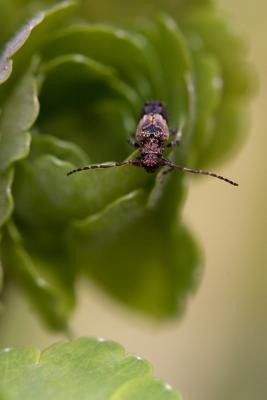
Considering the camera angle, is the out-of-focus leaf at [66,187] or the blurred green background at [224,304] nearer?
the out-of-focus leaf at [66,187]

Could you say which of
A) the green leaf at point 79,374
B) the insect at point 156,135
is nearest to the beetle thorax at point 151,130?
the insect at point 156,135

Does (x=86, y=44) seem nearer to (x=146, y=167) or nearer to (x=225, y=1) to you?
(x=146, y=167)

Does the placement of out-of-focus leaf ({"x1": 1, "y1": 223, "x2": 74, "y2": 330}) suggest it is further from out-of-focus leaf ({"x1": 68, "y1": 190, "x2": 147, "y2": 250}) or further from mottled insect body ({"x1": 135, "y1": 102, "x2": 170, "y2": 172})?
mottled insect body ({"x1": 135, "y1": 102, "x2": 170, "y2": 172})

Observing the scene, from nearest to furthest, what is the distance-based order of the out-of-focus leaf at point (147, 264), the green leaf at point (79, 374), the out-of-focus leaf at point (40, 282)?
1. the green leaf at point (79, 374)
2. the out-of-focus leaf at point (40, 282)
3. the out-of-focus leaf at point (147, 264)

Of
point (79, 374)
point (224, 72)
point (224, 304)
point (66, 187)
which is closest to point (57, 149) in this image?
point (66, 187)

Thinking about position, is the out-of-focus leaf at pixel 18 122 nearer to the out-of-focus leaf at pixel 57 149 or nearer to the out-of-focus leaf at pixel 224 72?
the out-of-focus leaf at pixel 57 149

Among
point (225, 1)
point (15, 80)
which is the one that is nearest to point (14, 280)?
point (15, 80)

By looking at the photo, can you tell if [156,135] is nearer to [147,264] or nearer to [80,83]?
[80,83]
